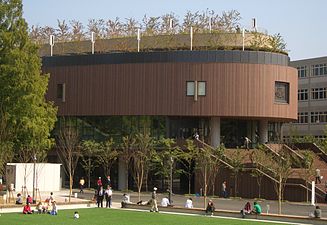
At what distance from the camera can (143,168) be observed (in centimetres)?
6250

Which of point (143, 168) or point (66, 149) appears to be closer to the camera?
point (143, 168)

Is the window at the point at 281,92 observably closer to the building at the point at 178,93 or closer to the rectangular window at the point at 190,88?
the building at the point at 178,93

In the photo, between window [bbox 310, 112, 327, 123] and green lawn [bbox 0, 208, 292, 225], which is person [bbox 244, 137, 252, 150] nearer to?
green lawn [bbox 0, 208, 292, 225]

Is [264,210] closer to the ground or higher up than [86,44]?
closer to the ground

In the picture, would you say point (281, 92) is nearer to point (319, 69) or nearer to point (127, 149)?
point (127, 149)

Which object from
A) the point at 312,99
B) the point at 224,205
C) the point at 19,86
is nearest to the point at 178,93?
the point at 19,86

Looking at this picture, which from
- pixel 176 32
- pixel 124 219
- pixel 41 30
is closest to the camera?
pixel 124 219

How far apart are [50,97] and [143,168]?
1716cm

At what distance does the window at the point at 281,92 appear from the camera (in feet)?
228

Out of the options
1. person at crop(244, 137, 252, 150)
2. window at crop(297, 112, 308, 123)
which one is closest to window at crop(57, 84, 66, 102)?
person at crop(244, 137, 252, 150)

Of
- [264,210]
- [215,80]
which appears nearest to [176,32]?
[215,80]

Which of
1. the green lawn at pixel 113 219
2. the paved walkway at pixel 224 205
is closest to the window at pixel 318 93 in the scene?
the paved walkway at pixel 224 205

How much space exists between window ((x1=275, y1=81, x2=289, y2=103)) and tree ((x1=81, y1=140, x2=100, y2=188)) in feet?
60.2

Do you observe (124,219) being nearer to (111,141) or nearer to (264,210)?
(264,210)
